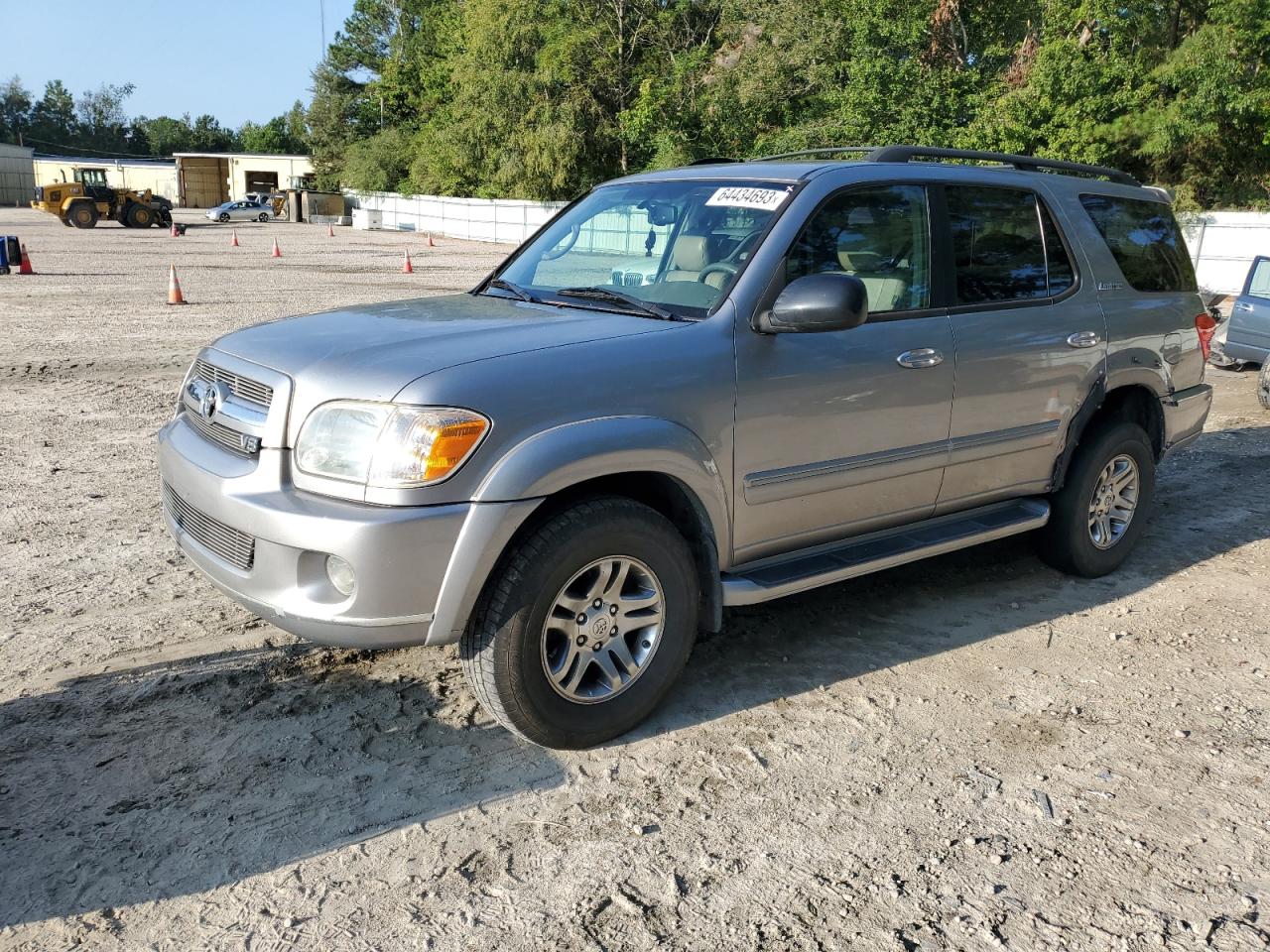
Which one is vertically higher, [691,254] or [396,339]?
[691,254]

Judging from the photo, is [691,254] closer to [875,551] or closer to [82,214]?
[875,551]

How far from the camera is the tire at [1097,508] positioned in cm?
522

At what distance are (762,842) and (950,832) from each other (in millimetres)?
578

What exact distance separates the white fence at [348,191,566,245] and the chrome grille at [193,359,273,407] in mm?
35153

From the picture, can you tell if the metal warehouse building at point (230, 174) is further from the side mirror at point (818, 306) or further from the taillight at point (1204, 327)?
the side mirror at point (818, 306)

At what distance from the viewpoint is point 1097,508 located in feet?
17.7

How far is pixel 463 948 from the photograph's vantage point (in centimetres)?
264

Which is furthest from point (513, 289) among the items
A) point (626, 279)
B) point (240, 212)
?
point (240, 212)

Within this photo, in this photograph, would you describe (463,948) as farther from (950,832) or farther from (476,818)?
(950,832)

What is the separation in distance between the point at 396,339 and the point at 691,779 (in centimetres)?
174

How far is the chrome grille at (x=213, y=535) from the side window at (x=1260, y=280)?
12.3 meters

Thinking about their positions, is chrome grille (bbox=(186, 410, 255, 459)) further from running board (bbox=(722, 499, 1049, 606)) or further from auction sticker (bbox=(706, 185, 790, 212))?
auction sticker (bbox=(706, 185, 790, 212))

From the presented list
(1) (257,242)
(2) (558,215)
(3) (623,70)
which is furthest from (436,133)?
(2) (558,215)

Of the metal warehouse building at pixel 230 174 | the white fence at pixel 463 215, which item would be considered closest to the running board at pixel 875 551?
the white fence at pixel 463 215
